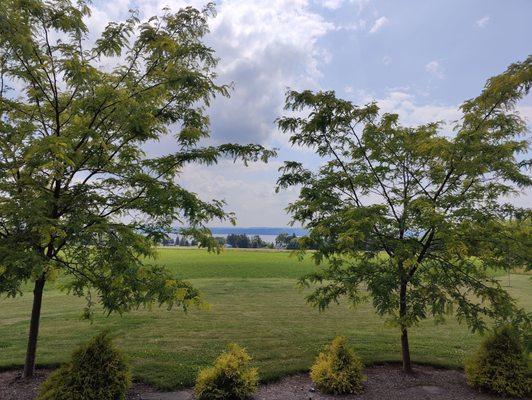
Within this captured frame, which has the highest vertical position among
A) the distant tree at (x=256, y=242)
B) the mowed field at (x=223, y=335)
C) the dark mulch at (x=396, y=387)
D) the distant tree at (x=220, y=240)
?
the distant tree at (x=256, y=242)

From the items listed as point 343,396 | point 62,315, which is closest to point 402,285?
point 343,396

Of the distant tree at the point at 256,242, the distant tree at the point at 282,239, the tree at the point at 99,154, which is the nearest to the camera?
the tree at the point at 99,154

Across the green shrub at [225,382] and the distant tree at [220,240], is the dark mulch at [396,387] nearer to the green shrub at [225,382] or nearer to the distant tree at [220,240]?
the green shrub at [225,382]

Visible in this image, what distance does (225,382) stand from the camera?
6.62 m

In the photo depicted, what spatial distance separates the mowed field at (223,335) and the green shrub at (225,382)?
105 centimetres

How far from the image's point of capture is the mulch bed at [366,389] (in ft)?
23.0

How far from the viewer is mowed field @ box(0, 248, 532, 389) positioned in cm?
884

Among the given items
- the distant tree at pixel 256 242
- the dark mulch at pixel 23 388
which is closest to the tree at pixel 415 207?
the dark mulch at pixel 23 388

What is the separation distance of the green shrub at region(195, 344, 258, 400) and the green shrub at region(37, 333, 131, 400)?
1240 mm

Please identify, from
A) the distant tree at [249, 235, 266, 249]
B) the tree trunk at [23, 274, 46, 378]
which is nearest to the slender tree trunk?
the tree trunk at [23, 274, 46, 378]

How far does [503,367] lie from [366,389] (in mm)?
2527

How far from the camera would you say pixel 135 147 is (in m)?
7.83

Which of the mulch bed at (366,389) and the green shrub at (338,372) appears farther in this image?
the green shrub at (338,372)

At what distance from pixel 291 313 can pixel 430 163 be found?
391 inches
